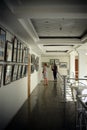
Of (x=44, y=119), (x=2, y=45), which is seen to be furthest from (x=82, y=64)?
(x=2, y=45)

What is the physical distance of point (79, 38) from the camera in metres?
8.91

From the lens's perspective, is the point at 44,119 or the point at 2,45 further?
the point at 44,119

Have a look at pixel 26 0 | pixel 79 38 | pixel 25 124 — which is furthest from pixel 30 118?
pixel 79 38

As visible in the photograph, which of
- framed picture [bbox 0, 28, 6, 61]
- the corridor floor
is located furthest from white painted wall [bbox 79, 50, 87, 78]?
framed picture [bbox 0, 28, 6, 61]

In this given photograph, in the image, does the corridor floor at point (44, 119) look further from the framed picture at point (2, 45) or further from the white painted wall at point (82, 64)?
the white painted wall at point (82, 64)

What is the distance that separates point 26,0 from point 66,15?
90cm

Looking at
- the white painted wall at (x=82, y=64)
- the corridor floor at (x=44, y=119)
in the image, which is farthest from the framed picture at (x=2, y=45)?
the white painted wall at (x=82, y=64)

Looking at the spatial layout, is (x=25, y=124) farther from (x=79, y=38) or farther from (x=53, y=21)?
(x=79, y=38)

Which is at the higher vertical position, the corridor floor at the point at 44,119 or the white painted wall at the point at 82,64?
the white painted wall at the point at 82,64

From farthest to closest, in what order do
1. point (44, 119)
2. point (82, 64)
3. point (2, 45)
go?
point (82, 64), point (44, 119), point (2, 45)

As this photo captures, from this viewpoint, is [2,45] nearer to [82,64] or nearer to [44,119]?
[44,119]

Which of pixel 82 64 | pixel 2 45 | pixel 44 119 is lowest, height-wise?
pixel 44 119

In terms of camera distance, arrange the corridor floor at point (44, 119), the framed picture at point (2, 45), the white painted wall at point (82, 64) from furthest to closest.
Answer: the white painted wall at point (82, 64) < the corridor floor at point (44, 119) < the framed picture at point (2, 45)

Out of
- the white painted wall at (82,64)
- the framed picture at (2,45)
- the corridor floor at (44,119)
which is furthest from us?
the white painted wall at (82,64)
